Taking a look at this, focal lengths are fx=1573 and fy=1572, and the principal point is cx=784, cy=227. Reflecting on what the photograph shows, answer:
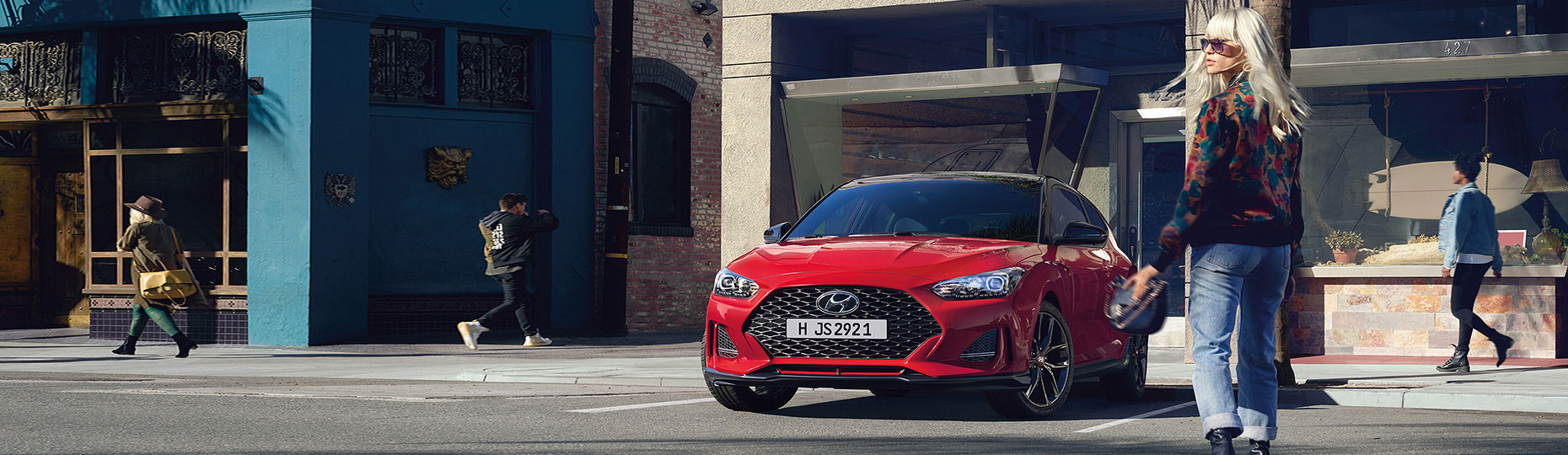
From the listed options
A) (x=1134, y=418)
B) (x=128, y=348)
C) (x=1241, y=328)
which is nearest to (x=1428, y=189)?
(x=1134, y=418)

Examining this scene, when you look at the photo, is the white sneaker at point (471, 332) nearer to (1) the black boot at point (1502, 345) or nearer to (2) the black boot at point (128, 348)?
(2) the black boot at point (128, 348)

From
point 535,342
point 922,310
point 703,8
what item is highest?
point 703,8

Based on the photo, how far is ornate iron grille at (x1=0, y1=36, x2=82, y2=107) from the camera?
1688 cm

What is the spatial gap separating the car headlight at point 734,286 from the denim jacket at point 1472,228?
21.1ft

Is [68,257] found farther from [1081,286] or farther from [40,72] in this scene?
[1081,286]

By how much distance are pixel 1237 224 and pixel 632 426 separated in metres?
3.43

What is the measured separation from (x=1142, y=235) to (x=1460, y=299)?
3971 millimetres

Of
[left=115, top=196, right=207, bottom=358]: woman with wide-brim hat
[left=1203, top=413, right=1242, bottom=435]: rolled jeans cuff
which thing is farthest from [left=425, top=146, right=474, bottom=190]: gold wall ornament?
[left=1203, top=413, right=1242, bottom=435]: rolled jeans cuff

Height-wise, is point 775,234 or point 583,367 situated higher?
point 775,234

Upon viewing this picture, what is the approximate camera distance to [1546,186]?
13.0 m

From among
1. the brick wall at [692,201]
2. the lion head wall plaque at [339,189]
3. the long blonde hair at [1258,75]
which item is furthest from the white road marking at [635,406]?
the brick wall at [692,201]

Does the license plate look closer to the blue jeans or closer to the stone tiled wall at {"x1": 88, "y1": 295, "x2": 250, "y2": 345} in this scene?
the blue jeans

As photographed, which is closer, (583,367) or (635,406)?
(635,406)

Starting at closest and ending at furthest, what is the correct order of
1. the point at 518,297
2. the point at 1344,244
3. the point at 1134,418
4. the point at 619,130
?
the point at 1134,418 → the point at 1344,244 → the point at 518,297 → the point at 619,130
